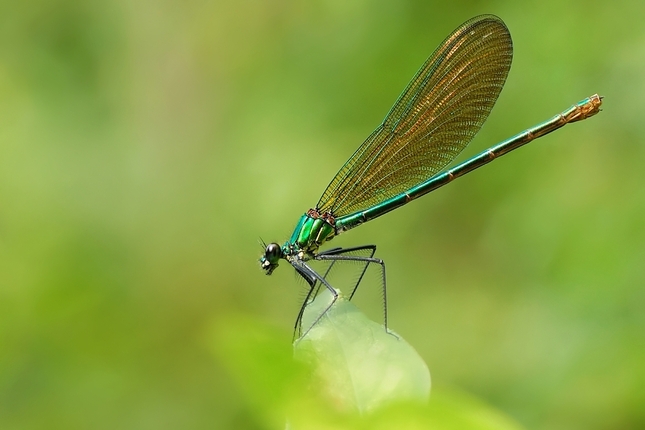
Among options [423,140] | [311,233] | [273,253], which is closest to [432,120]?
[423,140]

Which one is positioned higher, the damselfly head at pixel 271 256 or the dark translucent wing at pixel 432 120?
the dark translucent wing at pixel 432 120

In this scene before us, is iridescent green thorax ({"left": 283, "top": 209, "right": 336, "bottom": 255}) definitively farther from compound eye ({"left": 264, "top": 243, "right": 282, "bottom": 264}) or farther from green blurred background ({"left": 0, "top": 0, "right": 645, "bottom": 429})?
green blurred background ({"left": 0, "top": 0, "right": 645, "bottom": 429})

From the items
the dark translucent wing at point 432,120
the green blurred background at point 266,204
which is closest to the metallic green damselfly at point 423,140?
the dark translucent wing at point 432,120

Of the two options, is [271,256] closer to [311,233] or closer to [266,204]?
[311,233]

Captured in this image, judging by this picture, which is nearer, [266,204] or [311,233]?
[311,233]

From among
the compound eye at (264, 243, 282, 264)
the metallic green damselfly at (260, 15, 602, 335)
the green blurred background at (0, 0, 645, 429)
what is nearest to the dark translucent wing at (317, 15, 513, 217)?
the metallic green damselfly at (260, 15, 602, 335)

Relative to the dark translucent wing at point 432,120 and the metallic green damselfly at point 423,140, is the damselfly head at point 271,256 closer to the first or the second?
the metallic green damselfly at point 423,140
